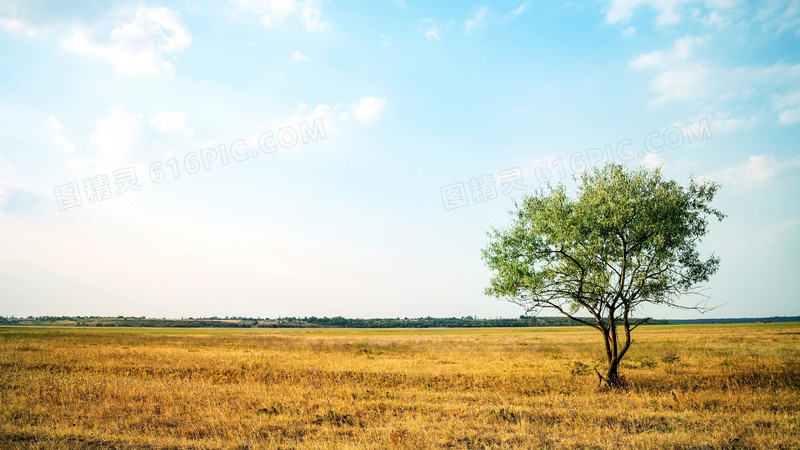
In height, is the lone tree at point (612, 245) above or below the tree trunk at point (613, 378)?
above

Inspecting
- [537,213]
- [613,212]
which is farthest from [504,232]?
[613,212]

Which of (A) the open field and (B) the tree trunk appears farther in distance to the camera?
(B) the tree trunk

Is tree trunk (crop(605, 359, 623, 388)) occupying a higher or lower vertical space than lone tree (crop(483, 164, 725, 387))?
lower

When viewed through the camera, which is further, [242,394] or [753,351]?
[753,351]

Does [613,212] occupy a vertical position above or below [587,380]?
above

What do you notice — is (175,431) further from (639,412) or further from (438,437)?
(639,412)

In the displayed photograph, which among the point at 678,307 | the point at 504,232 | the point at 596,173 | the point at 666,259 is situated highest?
the point at 596,173

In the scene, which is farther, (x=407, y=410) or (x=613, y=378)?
(x=613, y=378)

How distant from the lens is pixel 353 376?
22.6 metres

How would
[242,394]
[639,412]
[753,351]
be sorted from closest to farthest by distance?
[639,412] < [242,394] < [753,351]

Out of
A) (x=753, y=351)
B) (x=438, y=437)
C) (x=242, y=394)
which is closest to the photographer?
(x=438, y=437)

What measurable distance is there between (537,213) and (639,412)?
9625 mm

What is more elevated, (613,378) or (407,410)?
(407,410)

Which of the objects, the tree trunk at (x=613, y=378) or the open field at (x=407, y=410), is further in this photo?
the tree trunk at (x=613, y=378)
